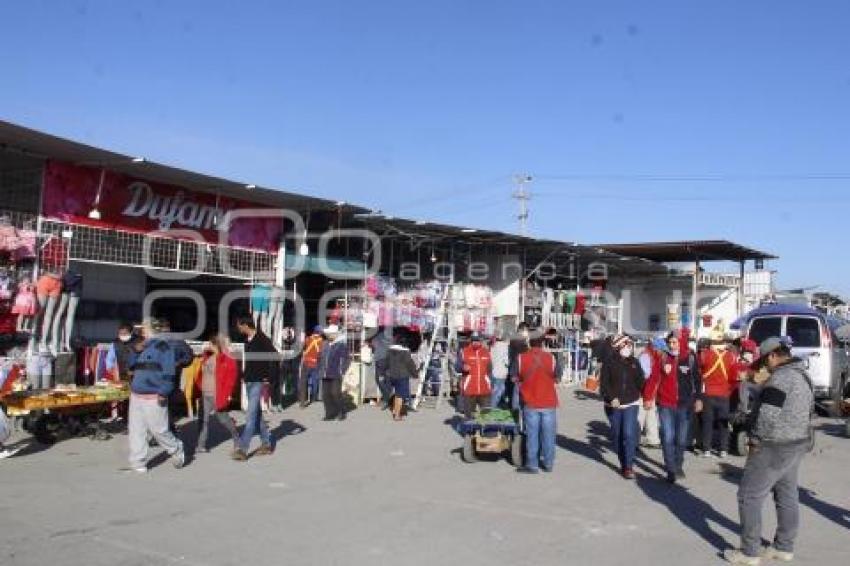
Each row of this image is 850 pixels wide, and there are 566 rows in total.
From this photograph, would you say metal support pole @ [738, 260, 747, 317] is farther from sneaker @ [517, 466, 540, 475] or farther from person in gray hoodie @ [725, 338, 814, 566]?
person in gray hoodie @ [725, 338, 814, 566]

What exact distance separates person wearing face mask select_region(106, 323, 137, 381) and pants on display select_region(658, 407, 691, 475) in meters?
7.52

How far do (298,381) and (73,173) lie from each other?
6174 millimetres

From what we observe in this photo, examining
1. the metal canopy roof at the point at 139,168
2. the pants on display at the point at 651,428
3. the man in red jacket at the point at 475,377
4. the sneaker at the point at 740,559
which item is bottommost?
the sneaker at the point at 740,559

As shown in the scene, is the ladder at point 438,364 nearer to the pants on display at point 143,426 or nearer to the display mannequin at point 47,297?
the display mannequin at point 47,297

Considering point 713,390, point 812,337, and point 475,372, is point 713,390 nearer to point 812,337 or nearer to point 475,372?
point 475,372

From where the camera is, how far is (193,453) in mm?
11047

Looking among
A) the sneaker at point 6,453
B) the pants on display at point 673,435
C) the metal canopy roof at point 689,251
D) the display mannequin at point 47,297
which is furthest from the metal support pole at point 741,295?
the sneaker at point 6,453

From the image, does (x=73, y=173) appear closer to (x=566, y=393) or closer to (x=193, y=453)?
(x=193, y=453)

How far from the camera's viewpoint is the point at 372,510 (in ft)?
26.5

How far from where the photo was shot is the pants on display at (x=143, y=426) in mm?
9633

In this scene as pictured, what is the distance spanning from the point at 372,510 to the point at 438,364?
10.2 meters

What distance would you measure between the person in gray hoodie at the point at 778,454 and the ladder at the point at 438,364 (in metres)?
10.6

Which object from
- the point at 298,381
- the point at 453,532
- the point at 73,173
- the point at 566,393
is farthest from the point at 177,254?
the point at 566,393

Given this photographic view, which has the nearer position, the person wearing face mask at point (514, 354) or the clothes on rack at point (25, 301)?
the clothes on rack at point (25, 301)
